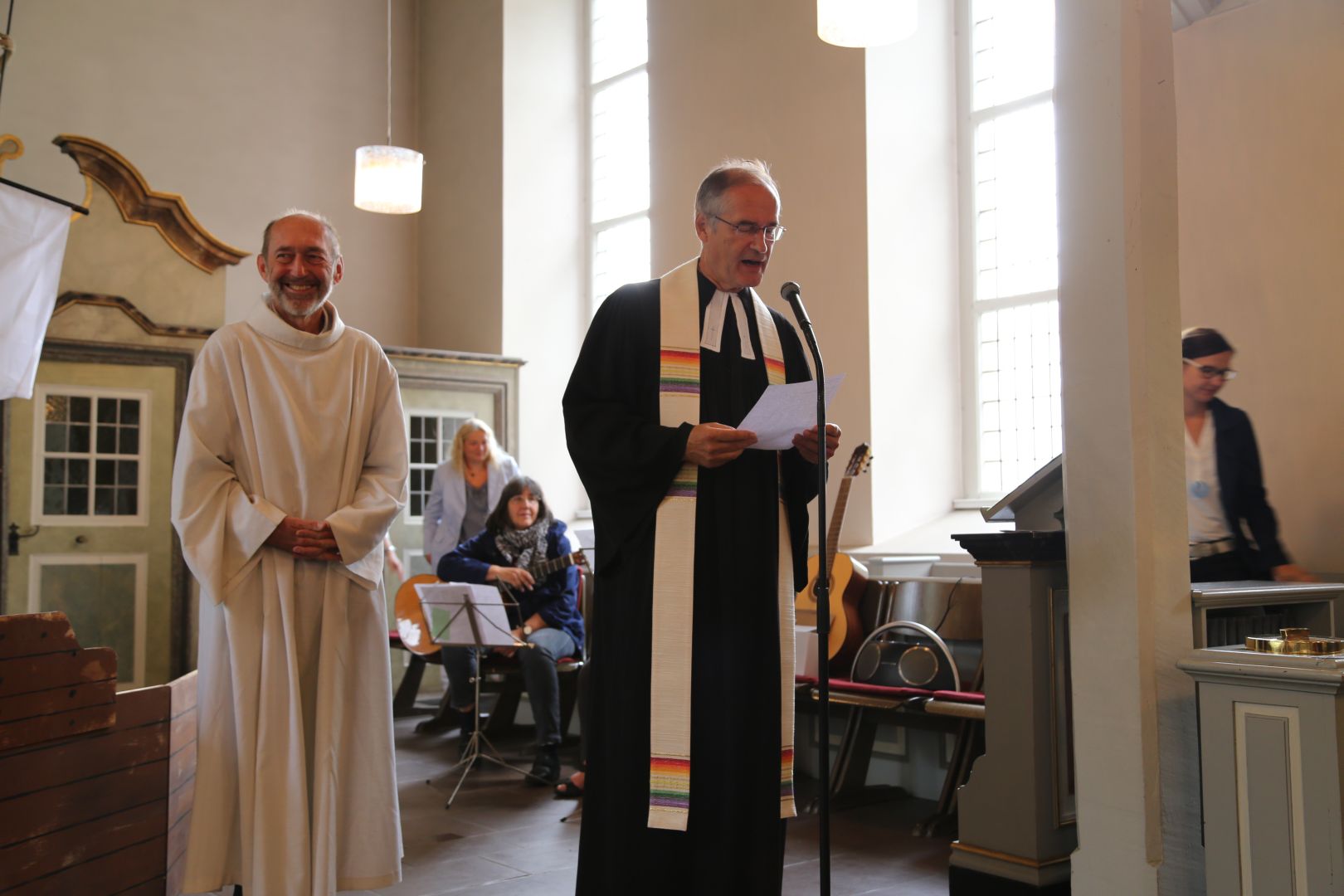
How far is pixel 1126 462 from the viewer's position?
2.92 metres

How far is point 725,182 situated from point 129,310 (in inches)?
238

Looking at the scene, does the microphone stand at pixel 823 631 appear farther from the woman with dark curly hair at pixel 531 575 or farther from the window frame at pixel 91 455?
the window frame at pixel 91 455

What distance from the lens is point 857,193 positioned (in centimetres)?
660

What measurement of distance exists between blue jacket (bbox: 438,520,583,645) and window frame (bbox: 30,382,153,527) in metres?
2.60

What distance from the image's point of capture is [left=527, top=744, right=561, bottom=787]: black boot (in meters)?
5.48

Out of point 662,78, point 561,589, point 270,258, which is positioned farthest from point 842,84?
point 270,258

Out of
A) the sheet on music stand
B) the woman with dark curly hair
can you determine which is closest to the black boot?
the woman with dark curly hair

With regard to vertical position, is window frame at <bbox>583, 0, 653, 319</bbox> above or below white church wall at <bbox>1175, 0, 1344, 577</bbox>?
above

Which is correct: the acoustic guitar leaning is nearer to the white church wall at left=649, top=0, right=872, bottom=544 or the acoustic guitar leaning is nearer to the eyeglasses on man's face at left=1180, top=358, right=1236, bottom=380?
the white church wall at left=649, top=0, right=872, bottom=544

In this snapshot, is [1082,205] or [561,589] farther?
[561,589]

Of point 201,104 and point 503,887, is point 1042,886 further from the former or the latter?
point 201,104

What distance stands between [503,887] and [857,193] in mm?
4219

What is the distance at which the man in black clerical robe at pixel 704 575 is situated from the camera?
2480 mm

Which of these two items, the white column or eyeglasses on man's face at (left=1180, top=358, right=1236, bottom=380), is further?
eyeglasses on man's face at (left=1180, top=358, right=1236, bottom=380)
